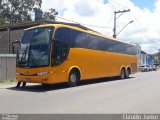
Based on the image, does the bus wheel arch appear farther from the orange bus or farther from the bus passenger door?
the bus passenger door

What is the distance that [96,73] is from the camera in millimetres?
23609

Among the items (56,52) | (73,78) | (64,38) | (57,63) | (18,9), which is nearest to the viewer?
(56,52)

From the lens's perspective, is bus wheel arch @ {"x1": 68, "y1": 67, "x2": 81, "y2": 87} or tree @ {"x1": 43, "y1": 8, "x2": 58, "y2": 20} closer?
bus wheel arch @ {"x1": 68, "y1": 67, "x2": 81, "y2": 87}

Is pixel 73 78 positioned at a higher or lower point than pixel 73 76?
lower

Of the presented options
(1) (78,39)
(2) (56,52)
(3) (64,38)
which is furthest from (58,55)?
(1) (78,39)

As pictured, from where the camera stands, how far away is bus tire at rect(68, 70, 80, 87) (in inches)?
780

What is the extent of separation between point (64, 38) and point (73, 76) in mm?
2461

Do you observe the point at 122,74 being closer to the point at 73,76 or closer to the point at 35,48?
the point at 73,76

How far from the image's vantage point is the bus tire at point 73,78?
19.8 metres

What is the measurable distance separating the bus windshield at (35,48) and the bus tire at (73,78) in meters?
2.60

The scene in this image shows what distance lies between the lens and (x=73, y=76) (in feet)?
66.2

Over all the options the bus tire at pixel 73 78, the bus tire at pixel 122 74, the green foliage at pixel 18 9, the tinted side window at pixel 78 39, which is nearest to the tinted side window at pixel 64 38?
the tinted side window at pixel 78 39

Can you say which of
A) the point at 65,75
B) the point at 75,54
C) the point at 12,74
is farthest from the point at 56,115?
the point at 12,74

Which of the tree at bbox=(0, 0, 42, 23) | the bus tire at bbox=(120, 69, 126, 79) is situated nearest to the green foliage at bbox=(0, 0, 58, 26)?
the tree at bbox=(0, 0, 42, 23)
